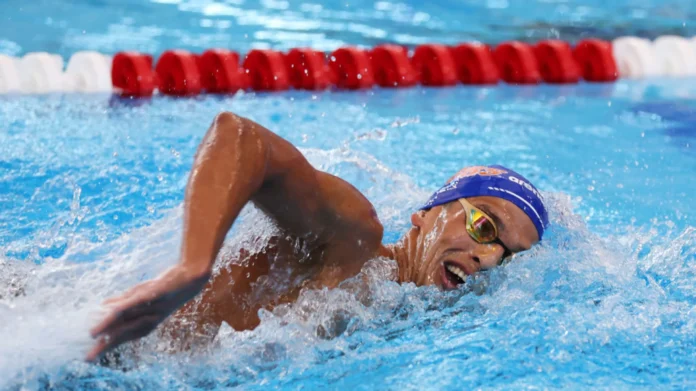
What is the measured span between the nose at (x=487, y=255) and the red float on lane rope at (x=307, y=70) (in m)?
3.33

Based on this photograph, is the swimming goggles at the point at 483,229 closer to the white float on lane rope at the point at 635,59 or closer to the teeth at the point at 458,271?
the teeth at the point at 458,271

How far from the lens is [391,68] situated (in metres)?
Answer: 5.75

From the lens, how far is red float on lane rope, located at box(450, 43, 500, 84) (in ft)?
19.3

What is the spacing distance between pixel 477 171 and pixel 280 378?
36.0 inches

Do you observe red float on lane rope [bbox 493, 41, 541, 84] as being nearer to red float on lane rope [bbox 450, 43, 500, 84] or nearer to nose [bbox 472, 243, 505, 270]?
red float on lane rope [bbox 450, 43, 500, 84]

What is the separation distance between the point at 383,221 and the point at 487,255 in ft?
3.49

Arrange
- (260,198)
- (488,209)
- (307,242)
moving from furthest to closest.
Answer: (488,209) < (307,242) < (260,198)

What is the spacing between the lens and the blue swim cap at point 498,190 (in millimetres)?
2463

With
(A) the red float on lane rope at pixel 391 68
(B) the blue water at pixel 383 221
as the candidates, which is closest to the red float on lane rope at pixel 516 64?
(B) the blue water at pixel 383 221

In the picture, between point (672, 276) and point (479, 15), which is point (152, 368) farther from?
point (479, 15)

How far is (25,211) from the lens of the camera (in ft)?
11.1

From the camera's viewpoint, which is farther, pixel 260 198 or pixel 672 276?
pixel 672 276

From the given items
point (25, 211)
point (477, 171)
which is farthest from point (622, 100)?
point (25, 211)

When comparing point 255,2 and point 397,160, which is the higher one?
point 255,2
